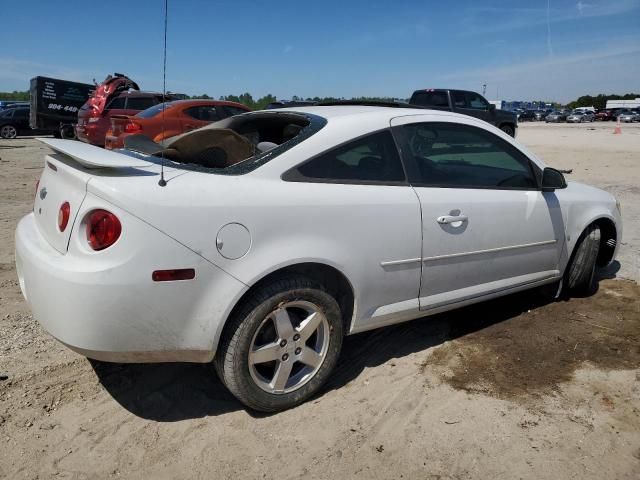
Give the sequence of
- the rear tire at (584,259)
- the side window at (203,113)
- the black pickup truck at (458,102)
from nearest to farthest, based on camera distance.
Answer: the rear tire at (584,259), the side window at (203,113), the black pickup truck at (458,102)

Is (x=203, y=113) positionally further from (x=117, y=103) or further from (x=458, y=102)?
(x=458, y=102)

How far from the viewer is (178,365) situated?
3318 mm

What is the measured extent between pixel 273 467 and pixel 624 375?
88.5 inches

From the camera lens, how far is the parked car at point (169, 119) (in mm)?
10766

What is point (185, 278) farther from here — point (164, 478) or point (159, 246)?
point (164, 478)

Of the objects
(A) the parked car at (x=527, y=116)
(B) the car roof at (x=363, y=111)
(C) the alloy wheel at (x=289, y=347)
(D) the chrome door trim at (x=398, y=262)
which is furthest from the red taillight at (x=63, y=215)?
(A) the parked car at (x=527, y=116)

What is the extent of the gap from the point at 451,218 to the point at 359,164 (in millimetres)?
679

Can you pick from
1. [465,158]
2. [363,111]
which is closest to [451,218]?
[363,111]

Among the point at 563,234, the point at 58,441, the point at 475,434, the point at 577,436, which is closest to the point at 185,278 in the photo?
the point at 58,441

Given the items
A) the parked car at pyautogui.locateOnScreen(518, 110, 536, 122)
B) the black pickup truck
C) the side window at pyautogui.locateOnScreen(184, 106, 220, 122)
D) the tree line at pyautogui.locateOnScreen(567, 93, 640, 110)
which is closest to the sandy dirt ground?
the side window at pyautogui.locateOnScreen(184, 106, 220, 122)

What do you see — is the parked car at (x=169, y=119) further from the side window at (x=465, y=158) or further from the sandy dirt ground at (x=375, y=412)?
the side window at (x=465, y=158)

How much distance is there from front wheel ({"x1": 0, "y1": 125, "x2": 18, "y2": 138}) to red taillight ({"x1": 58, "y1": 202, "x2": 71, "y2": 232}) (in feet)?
75.7

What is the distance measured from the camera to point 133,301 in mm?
2326

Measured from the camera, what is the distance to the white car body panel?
7.67 ft
